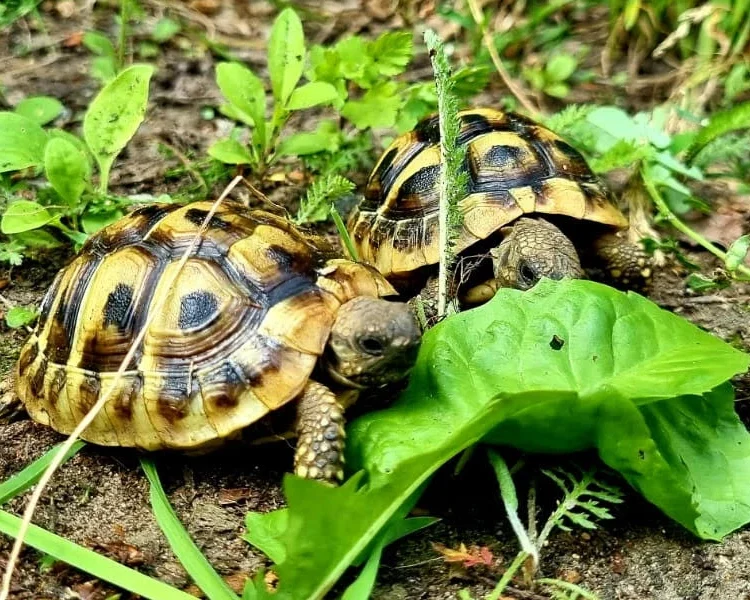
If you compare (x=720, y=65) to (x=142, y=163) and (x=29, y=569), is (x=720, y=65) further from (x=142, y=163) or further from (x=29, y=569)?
(x=29, y=569)

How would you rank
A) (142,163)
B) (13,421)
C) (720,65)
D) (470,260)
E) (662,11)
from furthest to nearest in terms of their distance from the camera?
(662,11) → (720,65) → (142,163) → (470,260) → (13,421)

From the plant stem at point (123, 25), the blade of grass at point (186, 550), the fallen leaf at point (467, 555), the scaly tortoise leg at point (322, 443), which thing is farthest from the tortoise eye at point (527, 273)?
the plant stem at point (123, 25)

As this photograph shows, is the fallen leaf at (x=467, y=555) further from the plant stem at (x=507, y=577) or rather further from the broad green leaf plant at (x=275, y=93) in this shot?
the broad green leaf plant at (x=275, y=93)

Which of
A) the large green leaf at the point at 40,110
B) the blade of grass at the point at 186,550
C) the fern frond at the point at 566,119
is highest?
the large green leaf at the point at 40,110

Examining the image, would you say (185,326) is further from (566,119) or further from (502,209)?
(566,119)

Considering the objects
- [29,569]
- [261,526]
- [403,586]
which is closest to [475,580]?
[403,586]

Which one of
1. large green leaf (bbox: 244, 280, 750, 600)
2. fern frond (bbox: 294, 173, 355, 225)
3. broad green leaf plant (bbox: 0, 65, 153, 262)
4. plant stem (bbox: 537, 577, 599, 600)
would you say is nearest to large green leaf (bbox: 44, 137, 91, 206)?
broad green leaf plant (bbox: 0, 65, 153, 262)
